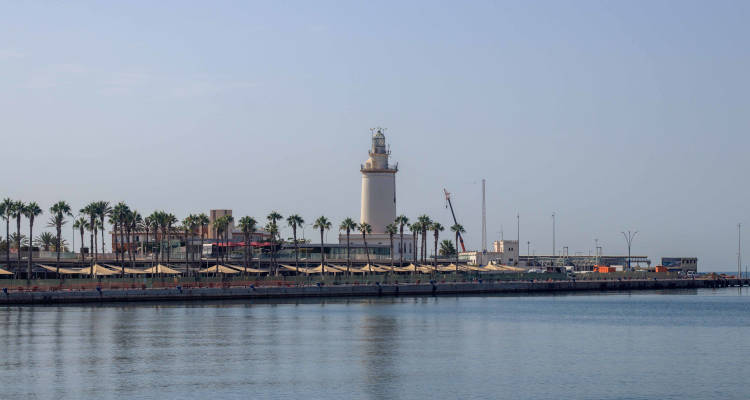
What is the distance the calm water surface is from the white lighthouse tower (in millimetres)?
58737

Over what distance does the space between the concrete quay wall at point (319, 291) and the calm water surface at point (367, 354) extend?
5.08m

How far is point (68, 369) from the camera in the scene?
187 feet

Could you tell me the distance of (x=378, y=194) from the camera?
16575 cm

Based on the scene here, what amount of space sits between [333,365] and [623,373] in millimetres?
16240

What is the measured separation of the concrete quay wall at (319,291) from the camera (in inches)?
4341

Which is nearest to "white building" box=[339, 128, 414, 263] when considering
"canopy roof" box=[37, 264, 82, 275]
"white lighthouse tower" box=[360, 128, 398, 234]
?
"white lighthouse tower" box=[360, 128, 398, 234]

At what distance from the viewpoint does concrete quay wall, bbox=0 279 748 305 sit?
110 m

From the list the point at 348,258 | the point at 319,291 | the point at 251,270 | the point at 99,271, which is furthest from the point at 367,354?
→ the point at 348,258

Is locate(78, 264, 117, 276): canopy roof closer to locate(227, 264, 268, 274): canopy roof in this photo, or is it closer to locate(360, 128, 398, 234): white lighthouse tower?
locate(227, 264, 268, 274): canopy roof

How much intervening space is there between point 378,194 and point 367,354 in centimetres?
10112

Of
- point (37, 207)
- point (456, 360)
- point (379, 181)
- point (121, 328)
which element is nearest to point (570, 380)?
point (456, 360)

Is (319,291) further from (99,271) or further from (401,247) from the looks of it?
(401,247)

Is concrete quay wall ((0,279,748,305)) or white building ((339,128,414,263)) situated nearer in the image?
concrete quay wall ((0,279,748,305))

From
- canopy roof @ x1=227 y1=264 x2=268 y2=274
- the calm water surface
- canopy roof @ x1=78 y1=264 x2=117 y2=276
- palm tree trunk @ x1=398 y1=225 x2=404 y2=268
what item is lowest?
the calm water surface
